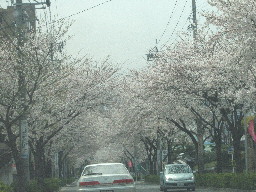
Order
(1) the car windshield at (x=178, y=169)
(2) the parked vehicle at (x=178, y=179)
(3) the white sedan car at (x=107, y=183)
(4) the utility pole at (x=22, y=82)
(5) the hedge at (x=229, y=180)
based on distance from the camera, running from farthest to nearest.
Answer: (1) the car windshield at (x=178, y=169)
(2) the parked vehicle at (x=178, y=179)
(5) the hedge at (x=229, y=180)
(4) the utility pole at (x=22, y=82)
(3) the white sedan car at (x=107, y=183)

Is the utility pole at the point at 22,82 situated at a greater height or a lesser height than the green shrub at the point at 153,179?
greater

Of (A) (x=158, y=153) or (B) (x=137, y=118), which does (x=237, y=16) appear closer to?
(B) (x=137, y=118)

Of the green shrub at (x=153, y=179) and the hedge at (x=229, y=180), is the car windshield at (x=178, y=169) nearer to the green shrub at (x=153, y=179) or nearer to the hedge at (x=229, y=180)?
the hedge at (x=229, y=180)

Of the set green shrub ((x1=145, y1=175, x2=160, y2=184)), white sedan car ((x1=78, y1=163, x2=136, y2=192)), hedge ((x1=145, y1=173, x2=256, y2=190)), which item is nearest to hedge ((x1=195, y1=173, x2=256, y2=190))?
hedge ((x1=145, y1=173, x2=256, y2=190))

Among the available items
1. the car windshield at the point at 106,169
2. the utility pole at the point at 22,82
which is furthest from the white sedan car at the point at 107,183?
the utility pole at the point at 22,82

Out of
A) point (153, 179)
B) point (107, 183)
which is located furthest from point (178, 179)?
point (153, 179)

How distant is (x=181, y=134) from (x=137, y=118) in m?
13.6

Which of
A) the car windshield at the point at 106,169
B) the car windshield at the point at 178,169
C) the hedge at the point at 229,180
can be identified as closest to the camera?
the car windshield at the point at 106,169

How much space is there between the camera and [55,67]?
23609 mm

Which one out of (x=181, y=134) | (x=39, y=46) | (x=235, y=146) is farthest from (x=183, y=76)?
(x=181, y=134)

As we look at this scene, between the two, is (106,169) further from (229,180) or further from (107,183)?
(229,180)

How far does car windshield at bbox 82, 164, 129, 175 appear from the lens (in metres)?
17.0

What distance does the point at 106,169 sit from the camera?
17.2m

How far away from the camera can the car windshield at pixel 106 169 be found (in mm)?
17016
